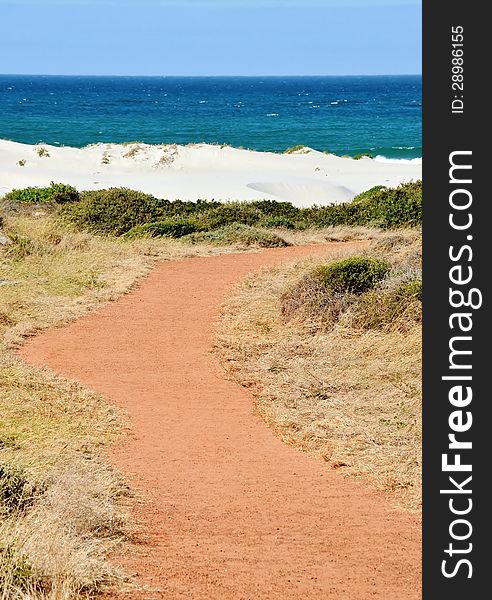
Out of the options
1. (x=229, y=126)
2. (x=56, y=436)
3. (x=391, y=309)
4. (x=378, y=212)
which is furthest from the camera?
(x=229, y=126)

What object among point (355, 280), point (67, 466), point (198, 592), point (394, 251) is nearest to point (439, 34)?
point (198, 592)

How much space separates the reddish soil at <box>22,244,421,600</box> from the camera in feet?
18.0

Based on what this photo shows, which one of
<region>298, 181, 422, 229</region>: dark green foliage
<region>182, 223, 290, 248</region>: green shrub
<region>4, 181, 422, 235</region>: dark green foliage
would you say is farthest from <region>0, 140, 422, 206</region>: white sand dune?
<region>182, 223, 290, 248</region>: green shrub

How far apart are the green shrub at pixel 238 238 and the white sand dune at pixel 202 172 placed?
11.7 metres

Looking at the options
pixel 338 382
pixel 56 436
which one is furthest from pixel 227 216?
pixel 56 436

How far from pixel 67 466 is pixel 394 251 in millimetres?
Answer: 11052

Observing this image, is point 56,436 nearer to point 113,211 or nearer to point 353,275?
point 353,275

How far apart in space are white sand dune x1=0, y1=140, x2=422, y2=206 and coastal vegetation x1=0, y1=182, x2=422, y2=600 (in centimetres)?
1182

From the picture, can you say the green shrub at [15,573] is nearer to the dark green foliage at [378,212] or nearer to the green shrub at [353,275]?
the green shrub at [353,275]

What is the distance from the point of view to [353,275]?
13430mm

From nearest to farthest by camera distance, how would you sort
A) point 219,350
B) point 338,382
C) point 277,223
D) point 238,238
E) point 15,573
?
point 15,573, point 338,382, point 219,350, point 238,238, point 277,223

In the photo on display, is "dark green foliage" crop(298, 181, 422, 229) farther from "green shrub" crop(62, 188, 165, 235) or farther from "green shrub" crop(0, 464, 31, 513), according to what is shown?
"green shrub" crop(0, 464, 31, 513)

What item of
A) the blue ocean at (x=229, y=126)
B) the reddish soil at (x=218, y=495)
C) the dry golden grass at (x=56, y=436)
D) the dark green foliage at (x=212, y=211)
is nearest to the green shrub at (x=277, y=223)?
the dark green foliage at (x=212, y=211)

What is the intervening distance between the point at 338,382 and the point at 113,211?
14380mm
